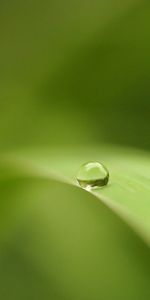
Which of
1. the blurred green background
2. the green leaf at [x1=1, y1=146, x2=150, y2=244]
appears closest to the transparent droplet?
the green leaf at [x1=1, y1=146, x2=150, y2=244]

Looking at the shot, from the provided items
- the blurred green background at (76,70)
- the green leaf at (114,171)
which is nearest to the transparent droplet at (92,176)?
the green leaf at (114,171)

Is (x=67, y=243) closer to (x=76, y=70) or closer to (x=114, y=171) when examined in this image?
(x=114, y=171)

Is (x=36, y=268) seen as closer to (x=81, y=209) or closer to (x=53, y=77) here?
(x=81, y=209)

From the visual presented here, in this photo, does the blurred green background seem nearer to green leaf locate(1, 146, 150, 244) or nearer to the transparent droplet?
green leaf locate(1, 146, 150, 244)

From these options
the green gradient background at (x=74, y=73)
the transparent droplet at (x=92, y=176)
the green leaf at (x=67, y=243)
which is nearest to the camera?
the green leaf at (x=67, y=243)

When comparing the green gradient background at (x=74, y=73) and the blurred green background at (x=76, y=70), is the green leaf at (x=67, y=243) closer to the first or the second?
the green gradient background at (x=74, y=73)

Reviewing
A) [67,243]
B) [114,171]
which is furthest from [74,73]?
[67,243]
